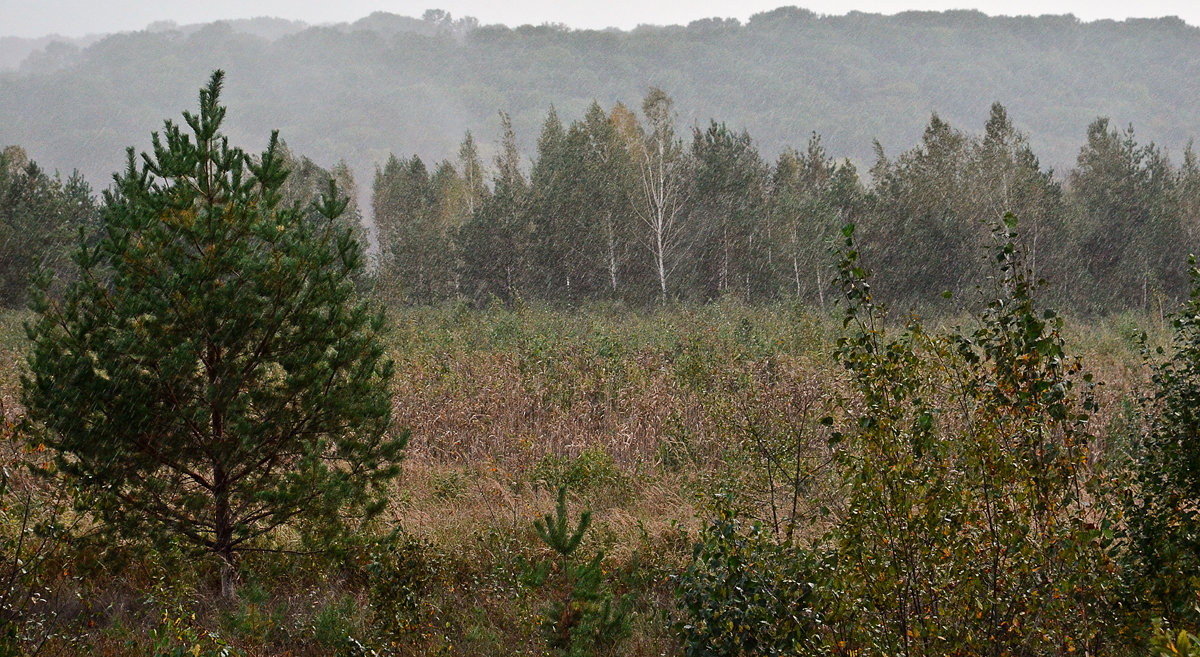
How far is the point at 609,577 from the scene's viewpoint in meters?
6.20

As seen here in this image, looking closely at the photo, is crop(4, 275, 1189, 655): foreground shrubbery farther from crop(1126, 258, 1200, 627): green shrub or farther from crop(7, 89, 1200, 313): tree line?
crop(7, 89, 1200, 313): tree line

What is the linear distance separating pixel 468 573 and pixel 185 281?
3.05 m

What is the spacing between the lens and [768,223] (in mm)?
32094

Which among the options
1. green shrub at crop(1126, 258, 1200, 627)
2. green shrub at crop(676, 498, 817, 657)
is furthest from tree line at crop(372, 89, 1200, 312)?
green shrub at crop(676, 498, 817, 657)

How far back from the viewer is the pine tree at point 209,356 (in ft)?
15.4

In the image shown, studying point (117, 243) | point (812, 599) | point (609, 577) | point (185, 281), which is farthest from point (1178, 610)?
point (117, 243)

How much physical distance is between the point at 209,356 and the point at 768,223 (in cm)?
2886

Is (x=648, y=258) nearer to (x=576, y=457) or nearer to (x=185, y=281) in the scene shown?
(x=576, y=457)

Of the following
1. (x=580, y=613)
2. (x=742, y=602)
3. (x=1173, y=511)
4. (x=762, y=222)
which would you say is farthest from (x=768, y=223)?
(x=742, y=602)

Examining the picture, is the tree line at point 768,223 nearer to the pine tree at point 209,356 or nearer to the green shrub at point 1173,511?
A: the pine tree at point 209,356

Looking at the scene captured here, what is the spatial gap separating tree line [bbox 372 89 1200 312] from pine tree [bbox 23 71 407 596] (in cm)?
2402

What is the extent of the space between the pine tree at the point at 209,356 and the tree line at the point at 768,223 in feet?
78.8

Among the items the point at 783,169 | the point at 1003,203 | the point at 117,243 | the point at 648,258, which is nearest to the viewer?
the point at 117,243

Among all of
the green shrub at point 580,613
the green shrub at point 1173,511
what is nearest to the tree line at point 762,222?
the green shrub at point 580,613
